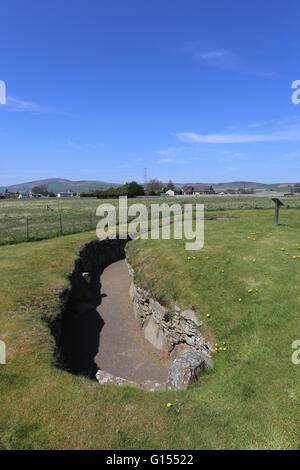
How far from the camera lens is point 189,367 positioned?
7.93 metres

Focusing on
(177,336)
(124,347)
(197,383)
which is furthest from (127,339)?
(197,383)

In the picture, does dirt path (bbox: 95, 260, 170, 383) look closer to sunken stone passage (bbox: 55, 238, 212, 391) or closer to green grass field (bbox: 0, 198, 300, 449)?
sunken stone passage (bbox: 55, 238, 212, 391)

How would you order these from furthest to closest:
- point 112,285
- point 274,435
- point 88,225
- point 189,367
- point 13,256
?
point 88,225 < point 112,285 < point 13,256 < point 189,367 < point 274,435

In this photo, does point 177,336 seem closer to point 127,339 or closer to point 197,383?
point 127,339

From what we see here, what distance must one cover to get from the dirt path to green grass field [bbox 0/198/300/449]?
224 centimetres

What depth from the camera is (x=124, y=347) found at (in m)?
11.8

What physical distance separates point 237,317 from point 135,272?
7284 mm

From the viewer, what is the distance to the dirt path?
10.3 metres

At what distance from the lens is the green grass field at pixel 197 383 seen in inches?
217

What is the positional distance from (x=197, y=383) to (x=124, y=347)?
15.8 feet

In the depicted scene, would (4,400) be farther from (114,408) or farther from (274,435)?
(274,435)

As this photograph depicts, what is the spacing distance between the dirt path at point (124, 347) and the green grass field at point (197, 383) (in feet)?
7.33

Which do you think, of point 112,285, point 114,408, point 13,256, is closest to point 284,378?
point 114,408

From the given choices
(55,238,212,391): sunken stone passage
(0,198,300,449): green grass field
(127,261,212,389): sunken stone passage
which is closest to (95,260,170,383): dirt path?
(55,238,212,391): sunken stone passage
